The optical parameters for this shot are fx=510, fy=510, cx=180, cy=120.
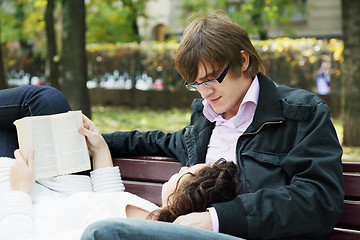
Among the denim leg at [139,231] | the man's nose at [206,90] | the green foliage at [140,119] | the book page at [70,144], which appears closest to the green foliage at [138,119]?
the green foliage at [140,119]

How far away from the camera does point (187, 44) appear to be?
2.45 m

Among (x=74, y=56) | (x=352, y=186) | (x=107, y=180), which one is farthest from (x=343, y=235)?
(x=74, y=56)

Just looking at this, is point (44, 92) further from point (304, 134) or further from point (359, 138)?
point (359, 138)

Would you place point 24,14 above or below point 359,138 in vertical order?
above

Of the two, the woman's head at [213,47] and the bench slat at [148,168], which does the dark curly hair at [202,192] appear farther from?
the bench slat at [148,168]

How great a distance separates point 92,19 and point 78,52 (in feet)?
28.7

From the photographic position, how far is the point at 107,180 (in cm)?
294

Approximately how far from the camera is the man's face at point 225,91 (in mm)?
2479

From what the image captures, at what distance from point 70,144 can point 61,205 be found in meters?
0.37

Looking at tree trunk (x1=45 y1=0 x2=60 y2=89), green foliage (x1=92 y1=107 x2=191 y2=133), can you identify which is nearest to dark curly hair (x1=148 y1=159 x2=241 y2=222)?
green foliage (x1=92 y1=107 x2=191 y2=133)

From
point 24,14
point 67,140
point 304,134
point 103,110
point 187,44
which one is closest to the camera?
point 304,134

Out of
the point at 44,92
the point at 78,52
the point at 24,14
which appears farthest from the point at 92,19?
the point at 44,92

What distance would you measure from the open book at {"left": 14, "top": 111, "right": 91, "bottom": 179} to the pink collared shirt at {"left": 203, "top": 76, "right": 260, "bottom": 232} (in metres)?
0.70

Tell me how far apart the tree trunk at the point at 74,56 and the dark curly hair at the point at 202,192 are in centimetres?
589
